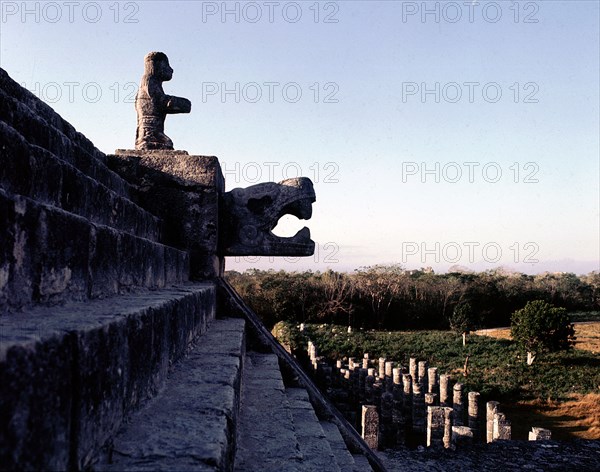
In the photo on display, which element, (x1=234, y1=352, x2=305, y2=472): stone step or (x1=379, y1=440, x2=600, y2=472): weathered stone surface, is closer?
(x1=234, y1=352, x2=305, y2=472): stone step

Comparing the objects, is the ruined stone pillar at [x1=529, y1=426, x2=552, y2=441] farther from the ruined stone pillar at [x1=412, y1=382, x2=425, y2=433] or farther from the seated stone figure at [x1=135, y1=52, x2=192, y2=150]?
the seated stone figure at [x1=135, y1=52, x2=192, y2=150]

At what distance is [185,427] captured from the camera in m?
1.43

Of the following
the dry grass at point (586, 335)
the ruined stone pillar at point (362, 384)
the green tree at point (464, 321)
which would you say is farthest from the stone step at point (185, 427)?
the dry grass at point (586, 335)

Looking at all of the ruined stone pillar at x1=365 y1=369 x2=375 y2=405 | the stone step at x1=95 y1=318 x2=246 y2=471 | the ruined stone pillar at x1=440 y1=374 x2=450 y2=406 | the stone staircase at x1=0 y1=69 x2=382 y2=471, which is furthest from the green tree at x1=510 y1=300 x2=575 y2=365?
the stone step at x1=95 y1=318 x2=246 y2=471

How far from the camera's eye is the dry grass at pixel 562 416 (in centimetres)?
1234

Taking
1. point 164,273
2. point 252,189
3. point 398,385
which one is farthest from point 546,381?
point 164,273

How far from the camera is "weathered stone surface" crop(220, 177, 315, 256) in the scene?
4617 mm

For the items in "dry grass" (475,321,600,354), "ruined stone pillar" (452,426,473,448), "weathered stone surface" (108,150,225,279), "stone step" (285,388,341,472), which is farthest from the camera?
"dry grass" (475,321,600,354)

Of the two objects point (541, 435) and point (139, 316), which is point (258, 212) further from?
point (541, 435)

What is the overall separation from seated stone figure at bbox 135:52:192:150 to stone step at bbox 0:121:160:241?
7.00 ft

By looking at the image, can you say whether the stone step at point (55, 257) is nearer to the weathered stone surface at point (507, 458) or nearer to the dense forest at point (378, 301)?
the weathered stone surface at point (507, 458)

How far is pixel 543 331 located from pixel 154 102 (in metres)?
17.6

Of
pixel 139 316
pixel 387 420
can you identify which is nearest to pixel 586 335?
pixel 387 420

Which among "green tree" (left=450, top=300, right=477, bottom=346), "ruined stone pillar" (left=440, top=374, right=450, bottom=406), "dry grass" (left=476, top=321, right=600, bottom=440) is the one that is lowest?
"dry grass" (left=476, top=321, right=600, bottom=440)
